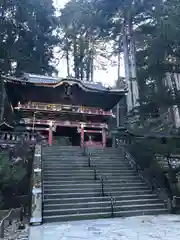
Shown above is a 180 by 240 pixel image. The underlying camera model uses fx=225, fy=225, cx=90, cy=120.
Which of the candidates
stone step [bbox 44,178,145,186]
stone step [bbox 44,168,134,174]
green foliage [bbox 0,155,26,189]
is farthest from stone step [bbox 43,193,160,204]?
stone step [bbox 44,168,134,174]

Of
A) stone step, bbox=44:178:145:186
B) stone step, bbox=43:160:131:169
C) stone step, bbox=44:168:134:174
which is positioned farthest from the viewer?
stone step, bbox=43:160:131:169

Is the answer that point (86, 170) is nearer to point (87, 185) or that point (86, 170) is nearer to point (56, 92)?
point (87, 185)

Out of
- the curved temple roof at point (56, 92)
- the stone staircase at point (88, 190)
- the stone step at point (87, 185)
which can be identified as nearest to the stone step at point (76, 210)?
the stone staircase at point (88, 190)

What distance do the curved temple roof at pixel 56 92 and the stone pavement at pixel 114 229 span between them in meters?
9.92

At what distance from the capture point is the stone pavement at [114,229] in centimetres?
457

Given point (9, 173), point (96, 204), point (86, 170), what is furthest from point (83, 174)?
point (9, 173)

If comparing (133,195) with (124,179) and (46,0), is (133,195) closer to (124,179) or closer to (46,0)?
(124,179)

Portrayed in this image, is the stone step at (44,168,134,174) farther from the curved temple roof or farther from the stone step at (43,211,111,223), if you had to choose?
the curved temple roof

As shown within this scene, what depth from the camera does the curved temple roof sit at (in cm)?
1402

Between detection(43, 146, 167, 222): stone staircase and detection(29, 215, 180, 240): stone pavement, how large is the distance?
1.80 ft

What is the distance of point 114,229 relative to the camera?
5.17 m

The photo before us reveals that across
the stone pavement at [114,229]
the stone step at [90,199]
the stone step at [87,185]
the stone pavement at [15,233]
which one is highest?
the stone step at [87,185]

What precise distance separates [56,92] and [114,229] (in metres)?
11.0

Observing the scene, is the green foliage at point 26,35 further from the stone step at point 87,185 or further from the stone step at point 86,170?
the stone step at point 87,185
